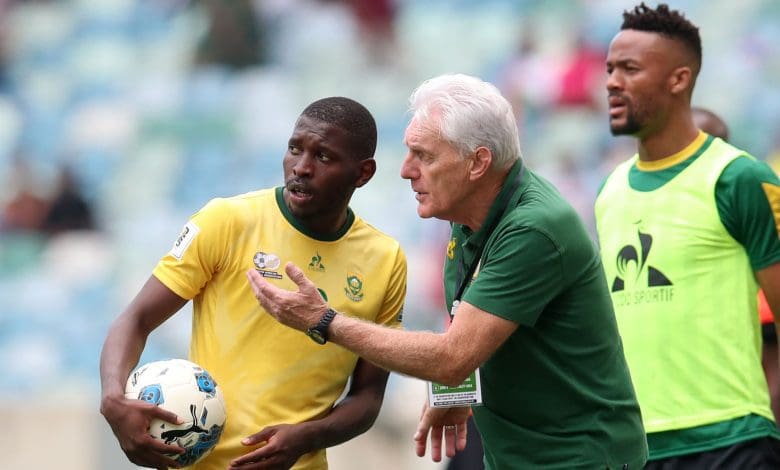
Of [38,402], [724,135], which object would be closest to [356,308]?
[724,135]

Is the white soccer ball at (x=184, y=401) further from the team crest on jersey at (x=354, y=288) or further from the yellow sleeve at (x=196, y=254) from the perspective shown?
the team crest on jersey at (x=354, y=288)

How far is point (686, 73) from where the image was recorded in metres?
5.64

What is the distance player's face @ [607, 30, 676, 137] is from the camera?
5551 millimetres

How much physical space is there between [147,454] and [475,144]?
5.01 feet

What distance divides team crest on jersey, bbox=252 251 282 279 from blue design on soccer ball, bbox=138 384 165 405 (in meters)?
0.59

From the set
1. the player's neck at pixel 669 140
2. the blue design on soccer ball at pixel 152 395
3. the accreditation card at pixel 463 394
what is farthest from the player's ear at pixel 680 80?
the blue design on soccer ball at pixel 152 395

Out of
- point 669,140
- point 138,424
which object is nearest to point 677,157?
point 669,140

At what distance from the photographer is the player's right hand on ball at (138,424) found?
4250 mm

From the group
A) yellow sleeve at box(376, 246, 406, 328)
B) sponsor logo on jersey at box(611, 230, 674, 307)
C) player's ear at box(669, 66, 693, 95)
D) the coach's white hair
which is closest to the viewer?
the coach's white hair

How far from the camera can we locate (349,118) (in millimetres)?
4766

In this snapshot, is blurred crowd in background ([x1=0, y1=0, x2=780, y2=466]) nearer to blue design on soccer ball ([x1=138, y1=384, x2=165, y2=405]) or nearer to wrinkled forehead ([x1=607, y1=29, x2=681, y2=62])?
wrinkled forehead ([x1=607, y1=29, x2=681, y2=62])

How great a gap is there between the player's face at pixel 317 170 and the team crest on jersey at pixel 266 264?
0.63 feet

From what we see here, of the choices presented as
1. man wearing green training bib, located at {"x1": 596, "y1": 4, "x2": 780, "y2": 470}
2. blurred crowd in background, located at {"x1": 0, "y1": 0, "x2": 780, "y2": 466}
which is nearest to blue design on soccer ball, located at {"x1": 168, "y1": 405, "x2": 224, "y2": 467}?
man wearing green training bib, located at {"x1": 596, "y1": 4, "x2": 780, "y2": 470}

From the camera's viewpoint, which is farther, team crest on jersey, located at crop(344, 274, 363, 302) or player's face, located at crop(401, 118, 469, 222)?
team crest on jersey, located at crop(344, 274, 363, 302)
